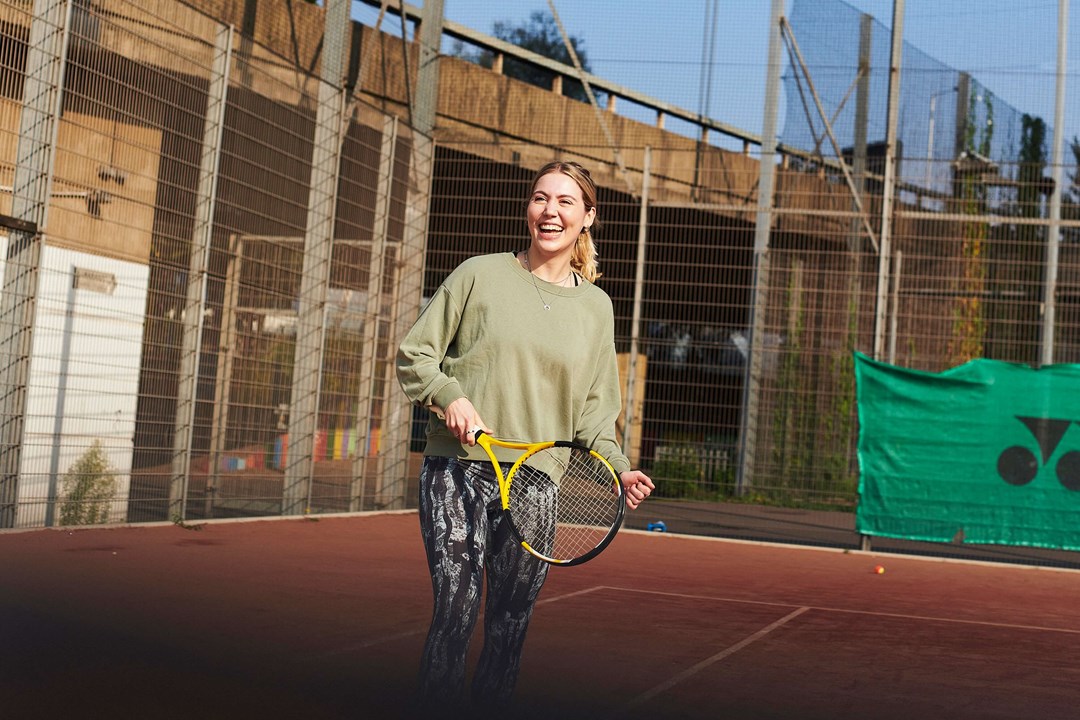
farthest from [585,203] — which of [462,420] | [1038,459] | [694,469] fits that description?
[694,469]

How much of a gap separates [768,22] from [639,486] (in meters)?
13.0

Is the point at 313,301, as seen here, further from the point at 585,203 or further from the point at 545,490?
the point at 545,490

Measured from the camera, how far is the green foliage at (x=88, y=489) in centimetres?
794

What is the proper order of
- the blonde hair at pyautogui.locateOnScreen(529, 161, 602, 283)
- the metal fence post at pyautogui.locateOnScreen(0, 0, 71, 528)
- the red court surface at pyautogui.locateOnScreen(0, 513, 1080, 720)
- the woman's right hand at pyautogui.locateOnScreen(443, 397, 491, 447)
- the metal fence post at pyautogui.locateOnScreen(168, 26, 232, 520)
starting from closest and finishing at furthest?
the woman's right hand at pyautogui.locateOnScreen(443, 397, 491, 447)
the blonde hair at pyautogui.locateOnScreen(529, 161, 602, 283)
the red court surface at pyautogui.locateOnScreen(0, 513, 1080, 720)
the metal fence post at pyautogui.locateOnScreen(0, 0, 71, 528)
the metal fence post at pyautogui.locateOnScreen(168, 26, 232, 520)

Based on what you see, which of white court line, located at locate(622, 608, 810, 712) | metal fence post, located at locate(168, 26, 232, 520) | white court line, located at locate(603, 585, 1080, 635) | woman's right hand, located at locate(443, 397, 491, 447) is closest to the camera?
woman's right hand, located at locate(443, 397, 491, 447)

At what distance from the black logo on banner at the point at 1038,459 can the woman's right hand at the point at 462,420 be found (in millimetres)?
8009

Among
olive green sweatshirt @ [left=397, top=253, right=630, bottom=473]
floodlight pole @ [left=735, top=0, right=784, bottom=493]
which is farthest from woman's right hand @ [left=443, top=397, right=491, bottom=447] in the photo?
floodlight pole @ [left=735, top=0, right=784, bottom=493]

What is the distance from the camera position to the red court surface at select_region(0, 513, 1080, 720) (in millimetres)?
4047

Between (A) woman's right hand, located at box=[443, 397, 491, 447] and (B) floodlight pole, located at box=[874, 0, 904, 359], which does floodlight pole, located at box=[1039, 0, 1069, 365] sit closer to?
(B) floodlight pole, located at box=[874, 0, 904, 359]

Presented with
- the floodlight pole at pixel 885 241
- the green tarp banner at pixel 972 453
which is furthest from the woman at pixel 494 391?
the floodlight pole at pixel 885 241

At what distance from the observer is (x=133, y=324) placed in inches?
328

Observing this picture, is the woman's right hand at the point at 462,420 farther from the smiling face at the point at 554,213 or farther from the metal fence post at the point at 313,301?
the metal fence post at the point at 313,301

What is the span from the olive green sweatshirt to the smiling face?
95 mm

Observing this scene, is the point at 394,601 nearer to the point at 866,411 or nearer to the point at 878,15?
the point at 866,411
